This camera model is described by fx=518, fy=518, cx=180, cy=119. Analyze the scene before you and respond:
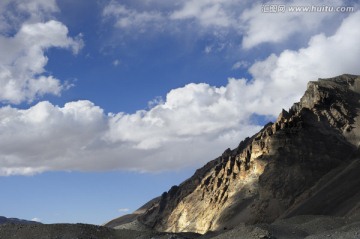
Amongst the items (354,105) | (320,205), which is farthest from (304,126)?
(320,205)

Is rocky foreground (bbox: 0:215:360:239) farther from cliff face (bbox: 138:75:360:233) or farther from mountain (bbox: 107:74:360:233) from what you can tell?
cliff face (bbox: 138:75:360:233)

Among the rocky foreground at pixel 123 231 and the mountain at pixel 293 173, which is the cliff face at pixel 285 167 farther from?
the rocky foreground at pixel 123 231

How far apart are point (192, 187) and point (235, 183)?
2797 centimetres

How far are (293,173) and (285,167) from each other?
99.2 inches

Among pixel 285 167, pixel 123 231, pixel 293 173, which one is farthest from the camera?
pixel 285 167

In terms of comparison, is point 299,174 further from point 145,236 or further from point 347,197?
point 145,236

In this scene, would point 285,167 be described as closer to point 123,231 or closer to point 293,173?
point 293,173

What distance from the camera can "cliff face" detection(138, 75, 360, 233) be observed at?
104 meters

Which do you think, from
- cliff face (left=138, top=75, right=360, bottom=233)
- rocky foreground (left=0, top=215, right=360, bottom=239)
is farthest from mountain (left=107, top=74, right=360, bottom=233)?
rocky foreground (left=0, top=215, right=360, bottom=239)

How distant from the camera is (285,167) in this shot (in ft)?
362

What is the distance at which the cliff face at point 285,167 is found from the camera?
103938mm

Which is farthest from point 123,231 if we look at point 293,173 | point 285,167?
point 285,167

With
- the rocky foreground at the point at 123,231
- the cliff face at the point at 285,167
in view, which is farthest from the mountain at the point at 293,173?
the rocky foreground at the point at 123,231

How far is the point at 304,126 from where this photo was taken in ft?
387
